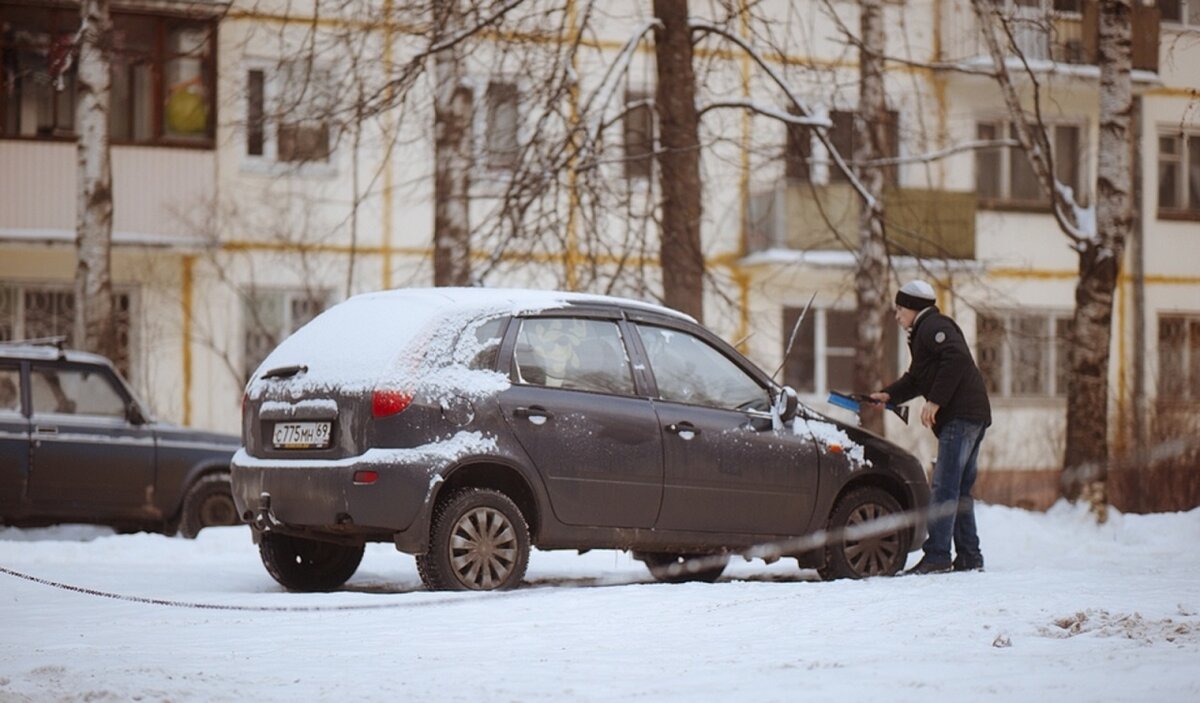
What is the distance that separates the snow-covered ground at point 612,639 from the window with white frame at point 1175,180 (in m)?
22.7

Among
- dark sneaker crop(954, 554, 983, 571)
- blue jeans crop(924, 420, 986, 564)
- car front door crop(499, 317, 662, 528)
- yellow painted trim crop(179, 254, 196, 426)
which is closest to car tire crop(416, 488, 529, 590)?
car front door crop(499, 317, 662, 528)

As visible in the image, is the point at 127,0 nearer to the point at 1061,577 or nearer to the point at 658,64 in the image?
the point at 658,64

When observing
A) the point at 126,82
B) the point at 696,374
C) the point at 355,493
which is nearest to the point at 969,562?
the point at 696,374

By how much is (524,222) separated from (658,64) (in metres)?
1.87

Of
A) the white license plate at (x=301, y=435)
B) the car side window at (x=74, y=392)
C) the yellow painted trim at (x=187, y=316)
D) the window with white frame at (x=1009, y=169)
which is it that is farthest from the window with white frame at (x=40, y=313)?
the white license plate at (x=301, y=435)

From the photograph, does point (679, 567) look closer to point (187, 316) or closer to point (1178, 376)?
point (1178, 376)

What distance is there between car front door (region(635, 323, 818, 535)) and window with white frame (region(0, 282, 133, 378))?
51.0ft

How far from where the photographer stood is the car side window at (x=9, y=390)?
1484cm

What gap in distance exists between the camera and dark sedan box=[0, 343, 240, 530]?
1469cm

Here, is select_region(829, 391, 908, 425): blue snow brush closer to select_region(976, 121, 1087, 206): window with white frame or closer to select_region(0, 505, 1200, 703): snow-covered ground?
select_region(0, 505, 1200, 703): snow-covered ground

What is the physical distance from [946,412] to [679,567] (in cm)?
194

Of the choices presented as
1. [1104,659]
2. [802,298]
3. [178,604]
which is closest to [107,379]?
[178,604]

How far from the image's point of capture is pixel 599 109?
16.3 m

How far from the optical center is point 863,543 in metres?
11.6
